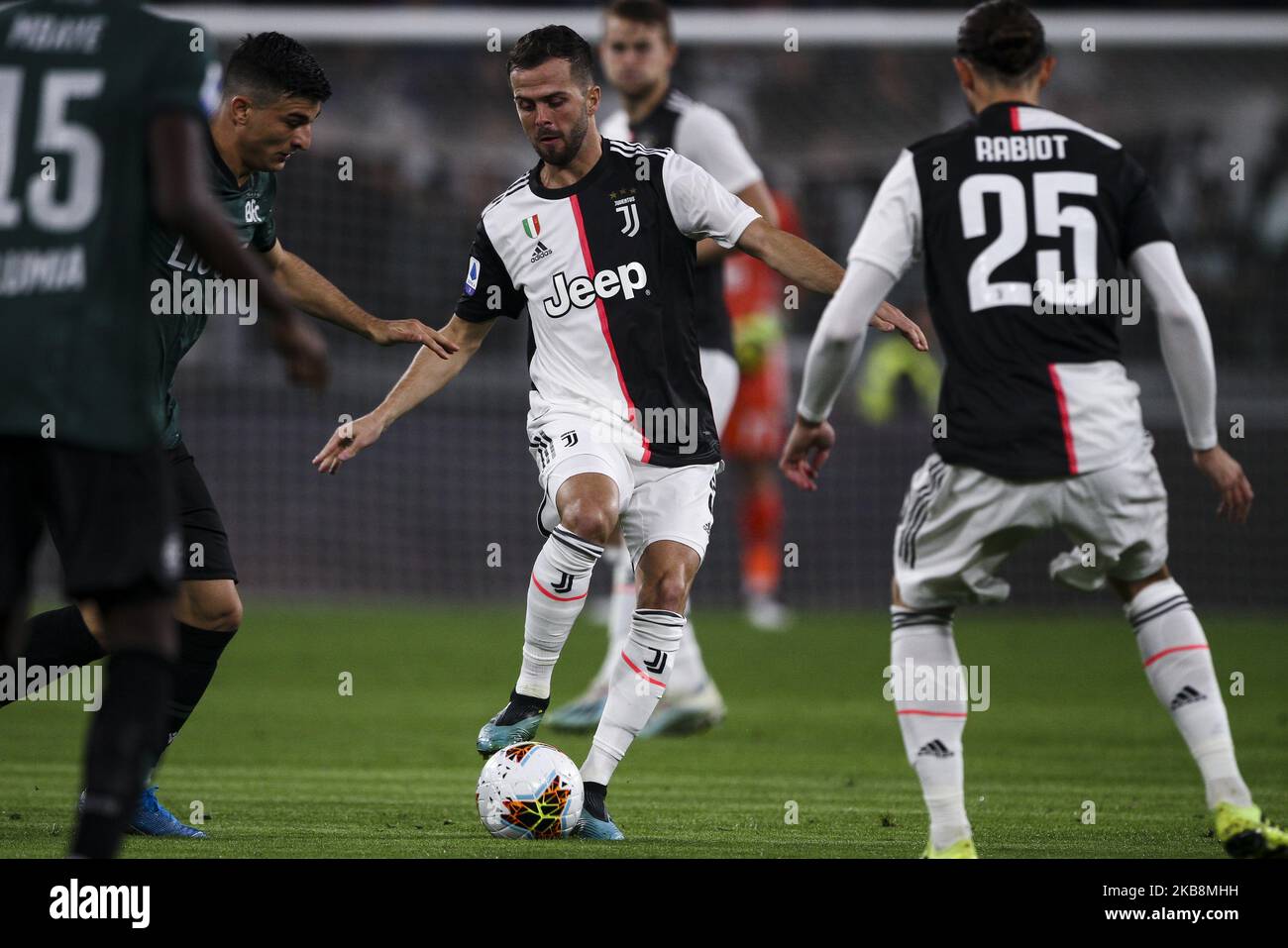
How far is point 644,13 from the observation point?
7953 mm

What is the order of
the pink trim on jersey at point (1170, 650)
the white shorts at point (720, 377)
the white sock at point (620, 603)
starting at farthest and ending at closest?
the white sock at point (620, 603) < the white shorts at point (720, 377) < the pink trim on jersey at point (1170, 650)

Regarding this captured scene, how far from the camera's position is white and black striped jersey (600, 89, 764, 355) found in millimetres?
7688

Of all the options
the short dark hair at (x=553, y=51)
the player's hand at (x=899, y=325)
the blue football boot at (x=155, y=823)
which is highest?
the short dark hair at (x=553, y=51)

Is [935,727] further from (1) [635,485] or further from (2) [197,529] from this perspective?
(2) [197,529]

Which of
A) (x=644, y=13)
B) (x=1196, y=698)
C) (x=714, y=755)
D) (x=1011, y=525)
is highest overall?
(x=644, y=13)

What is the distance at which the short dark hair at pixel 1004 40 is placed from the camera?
4.48 m

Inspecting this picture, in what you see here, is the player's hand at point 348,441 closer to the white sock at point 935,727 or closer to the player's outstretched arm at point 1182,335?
the white sock at point 935,727

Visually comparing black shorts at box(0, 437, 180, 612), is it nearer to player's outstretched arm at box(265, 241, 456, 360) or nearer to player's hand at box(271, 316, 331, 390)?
player's hand at box(271, 316, 331, 390)

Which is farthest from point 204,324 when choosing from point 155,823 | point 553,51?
point 155,823

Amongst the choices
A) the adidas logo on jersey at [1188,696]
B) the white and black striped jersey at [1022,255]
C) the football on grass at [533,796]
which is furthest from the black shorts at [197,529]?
the adidas logo on jersey at [1188,696]

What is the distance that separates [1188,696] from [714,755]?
3.18 metres

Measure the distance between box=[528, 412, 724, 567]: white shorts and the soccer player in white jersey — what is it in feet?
6.53

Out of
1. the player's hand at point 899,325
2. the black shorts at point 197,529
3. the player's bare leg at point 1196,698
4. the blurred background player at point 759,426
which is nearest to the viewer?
the player's bare leg at point 1196,698

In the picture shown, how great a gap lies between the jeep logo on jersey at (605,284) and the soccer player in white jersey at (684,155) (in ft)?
6.32
